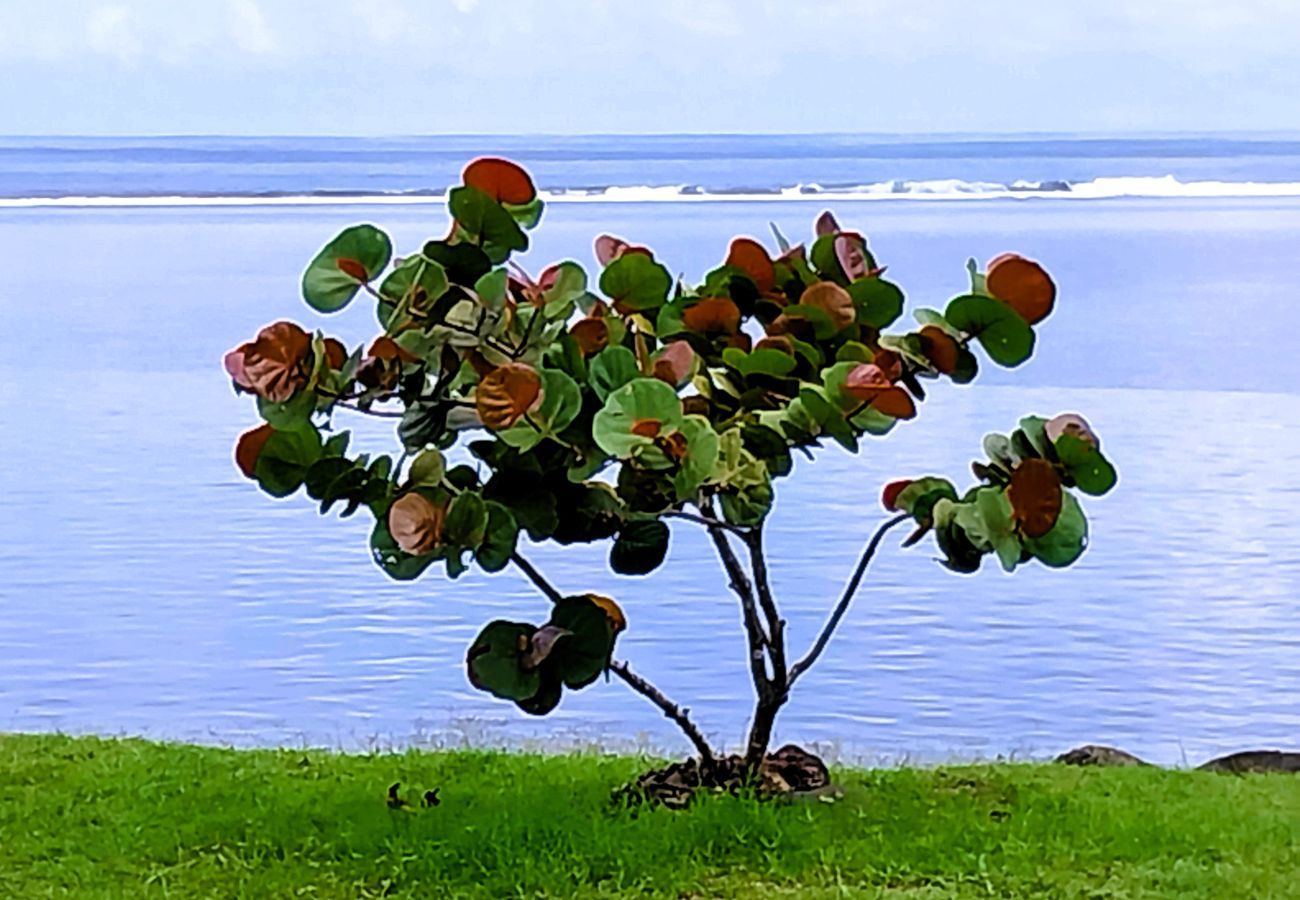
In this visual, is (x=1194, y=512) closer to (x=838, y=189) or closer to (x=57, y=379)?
(x=57, y=379)

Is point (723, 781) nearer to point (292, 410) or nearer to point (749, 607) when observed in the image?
point (749, 607)

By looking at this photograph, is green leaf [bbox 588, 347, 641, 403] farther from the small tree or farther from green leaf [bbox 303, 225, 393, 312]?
green leaf [bbox 303, 225, 393, 312]

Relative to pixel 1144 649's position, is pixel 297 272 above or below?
above

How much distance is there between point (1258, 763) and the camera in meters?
3.34

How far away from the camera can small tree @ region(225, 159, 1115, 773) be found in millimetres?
2461

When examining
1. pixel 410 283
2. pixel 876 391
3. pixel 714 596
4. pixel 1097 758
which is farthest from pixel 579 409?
pixel 714 596

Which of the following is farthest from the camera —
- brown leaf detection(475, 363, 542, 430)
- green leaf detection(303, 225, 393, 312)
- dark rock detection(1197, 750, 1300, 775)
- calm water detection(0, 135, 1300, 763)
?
calm water detection(0, 135, 1300, 763)

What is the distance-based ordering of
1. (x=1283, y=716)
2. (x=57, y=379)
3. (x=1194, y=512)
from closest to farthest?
(x=1283, y=716), (x=1194, y=512), (x=57, y=379)

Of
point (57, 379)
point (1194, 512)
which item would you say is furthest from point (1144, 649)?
point (57, 379)

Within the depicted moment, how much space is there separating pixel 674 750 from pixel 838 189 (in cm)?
1836

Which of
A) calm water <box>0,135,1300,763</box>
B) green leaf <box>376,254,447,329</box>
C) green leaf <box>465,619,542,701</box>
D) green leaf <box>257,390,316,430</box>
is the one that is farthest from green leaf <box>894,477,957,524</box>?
calm water <box>0,135,1300,763</box>

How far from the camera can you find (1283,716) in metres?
4.35

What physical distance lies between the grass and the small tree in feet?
0.68

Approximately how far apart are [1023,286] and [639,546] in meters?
0.60
